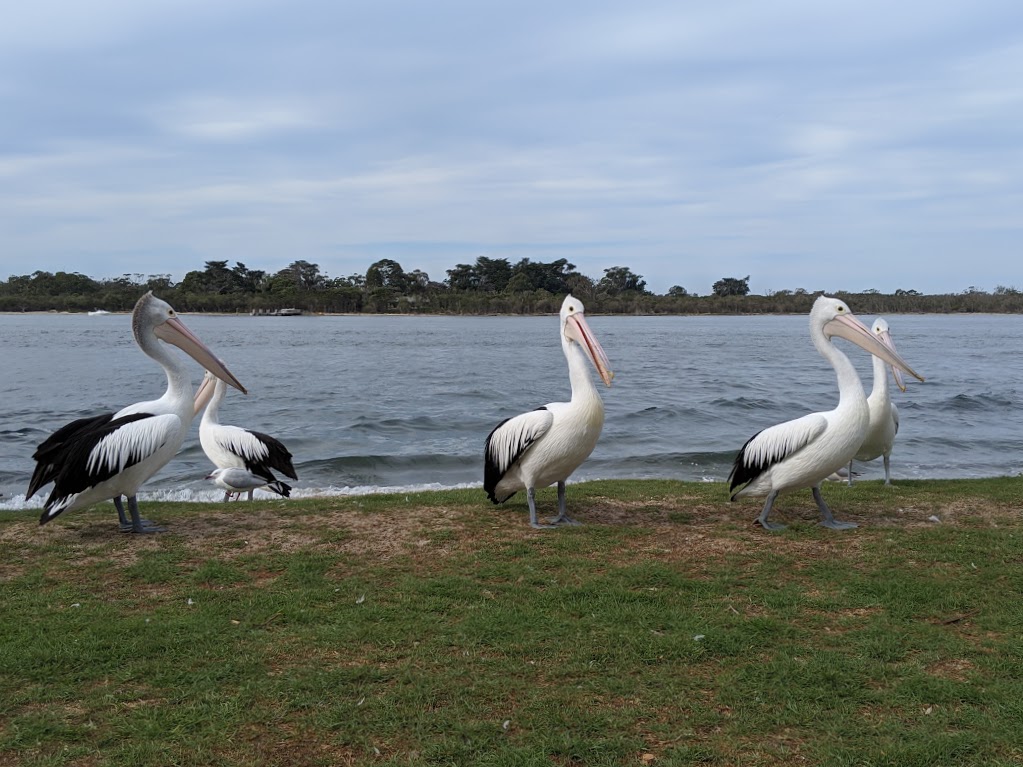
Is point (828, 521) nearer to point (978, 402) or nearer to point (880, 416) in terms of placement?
point (880, 416)

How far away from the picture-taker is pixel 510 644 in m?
3.36

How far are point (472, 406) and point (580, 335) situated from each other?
11.0 m

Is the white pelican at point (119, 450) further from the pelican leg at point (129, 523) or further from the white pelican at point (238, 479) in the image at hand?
the white pelican at point (238, 479)

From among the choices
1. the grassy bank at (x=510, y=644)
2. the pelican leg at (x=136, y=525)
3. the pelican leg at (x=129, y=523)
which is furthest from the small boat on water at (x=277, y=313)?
the grassy bank at (x=510, y=644)

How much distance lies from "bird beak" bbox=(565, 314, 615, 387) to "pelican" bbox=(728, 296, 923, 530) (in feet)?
3.55

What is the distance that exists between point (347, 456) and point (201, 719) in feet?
26.8

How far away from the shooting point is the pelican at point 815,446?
16.8ft

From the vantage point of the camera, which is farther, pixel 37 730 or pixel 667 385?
pixel 667 385

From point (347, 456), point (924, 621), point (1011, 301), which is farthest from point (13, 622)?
point (1011, 301)

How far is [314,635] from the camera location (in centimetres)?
347

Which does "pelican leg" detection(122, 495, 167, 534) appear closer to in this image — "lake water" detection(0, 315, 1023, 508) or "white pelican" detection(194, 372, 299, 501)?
"white pelican" detection(194, 372, 299, 501)

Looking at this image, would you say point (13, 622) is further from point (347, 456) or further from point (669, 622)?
point (347, 456)

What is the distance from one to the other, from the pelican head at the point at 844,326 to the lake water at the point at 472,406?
3906 mm

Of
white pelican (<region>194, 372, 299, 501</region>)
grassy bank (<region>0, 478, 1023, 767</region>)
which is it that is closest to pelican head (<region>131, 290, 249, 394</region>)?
grassy bank (<region>0, 478, 1023, 767</region>)
